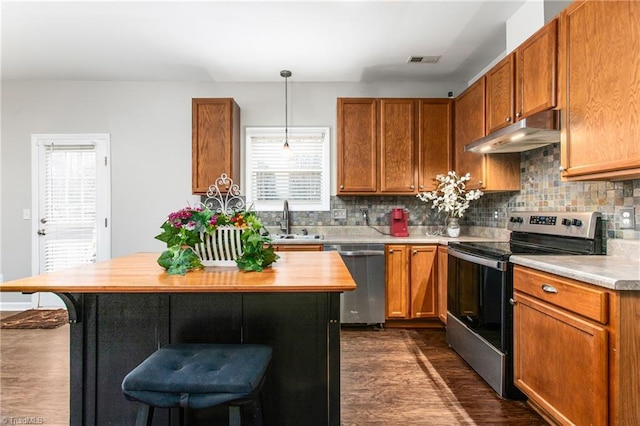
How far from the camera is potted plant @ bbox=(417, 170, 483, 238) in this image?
11.4 feet

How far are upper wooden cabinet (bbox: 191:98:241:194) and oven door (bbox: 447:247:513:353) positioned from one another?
2528mm

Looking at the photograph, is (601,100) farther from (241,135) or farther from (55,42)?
(55,42)

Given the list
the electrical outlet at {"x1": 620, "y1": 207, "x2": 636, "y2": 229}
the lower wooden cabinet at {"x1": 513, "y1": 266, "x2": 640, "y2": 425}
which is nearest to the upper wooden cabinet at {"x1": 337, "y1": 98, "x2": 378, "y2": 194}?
the lower wooden cabinet at {"x1": 513, "y1": 266, "x2": 640, "y2": 425}

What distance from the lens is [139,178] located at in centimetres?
404

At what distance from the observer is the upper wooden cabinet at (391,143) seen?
145 inches

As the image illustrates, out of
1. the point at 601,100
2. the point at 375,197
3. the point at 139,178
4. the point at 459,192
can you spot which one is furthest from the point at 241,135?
the point at 601,100

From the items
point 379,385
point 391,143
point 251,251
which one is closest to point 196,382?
point 251,251

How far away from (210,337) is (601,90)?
92.5 inches

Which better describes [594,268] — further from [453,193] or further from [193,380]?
[453,193]

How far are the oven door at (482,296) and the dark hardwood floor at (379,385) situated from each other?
0.35 m

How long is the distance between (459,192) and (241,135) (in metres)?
2.55

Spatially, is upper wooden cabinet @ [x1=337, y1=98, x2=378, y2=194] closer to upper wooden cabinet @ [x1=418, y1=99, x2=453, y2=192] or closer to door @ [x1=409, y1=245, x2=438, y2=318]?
upper wooden cabinet @ [x1=418, y1=99, x2=453, y2=192]

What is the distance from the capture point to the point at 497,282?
2172 mm

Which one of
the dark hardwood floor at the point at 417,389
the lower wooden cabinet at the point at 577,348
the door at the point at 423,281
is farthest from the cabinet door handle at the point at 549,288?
the door at the point at 423,281
